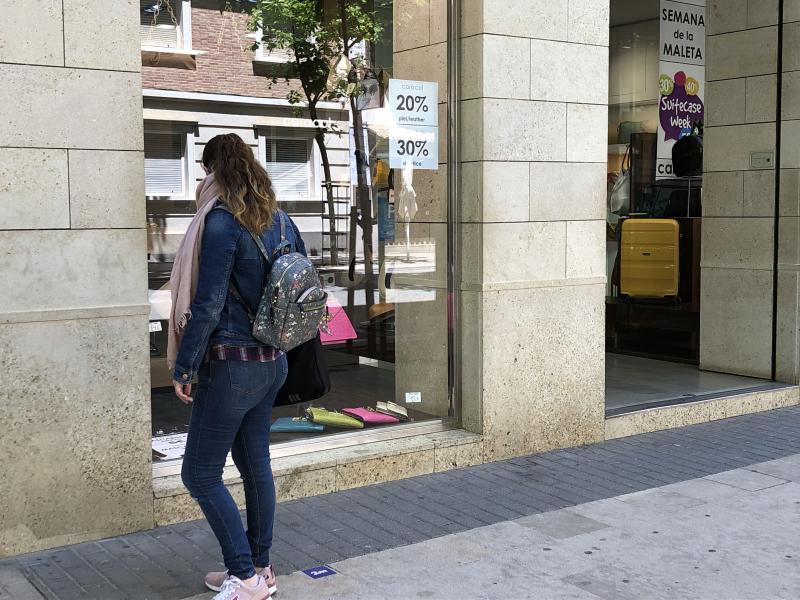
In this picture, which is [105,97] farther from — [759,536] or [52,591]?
[759,536]

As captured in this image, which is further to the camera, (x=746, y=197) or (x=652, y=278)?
(x=652, y=278)

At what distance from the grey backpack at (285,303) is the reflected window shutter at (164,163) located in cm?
192

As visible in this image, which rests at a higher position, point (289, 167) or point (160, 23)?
point (160, 23)

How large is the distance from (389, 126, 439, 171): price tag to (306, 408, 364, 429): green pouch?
1.76 meters

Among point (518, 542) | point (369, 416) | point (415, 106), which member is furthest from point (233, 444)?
point (415, 106)

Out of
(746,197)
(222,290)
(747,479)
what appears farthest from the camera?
(746,197)

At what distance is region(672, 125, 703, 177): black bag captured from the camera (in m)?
10.4

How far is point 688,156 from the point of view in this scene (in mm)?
10438

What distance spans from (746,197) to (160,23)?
5.58 metres

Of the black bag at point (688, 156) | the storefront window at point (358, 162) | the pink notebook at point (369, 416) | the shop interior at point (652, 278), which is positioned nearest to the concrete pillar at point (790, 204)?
the shop interior at point (652, 278)

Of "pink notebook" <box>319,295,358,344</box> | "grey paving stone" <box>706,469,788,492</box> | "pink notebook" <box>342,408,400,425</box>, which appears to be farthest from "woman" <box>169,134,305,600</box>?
"grey paving stone" <box>706,469,788,492</box>

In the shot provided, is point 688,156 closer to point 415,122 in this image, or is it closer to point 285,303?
point 415,122

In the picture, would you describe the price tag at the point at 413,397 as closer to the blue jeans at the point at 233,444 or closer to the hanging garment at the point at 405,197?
the hanging garment at the point at 405,197

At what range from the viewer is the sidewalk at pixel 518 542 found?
4.46m
